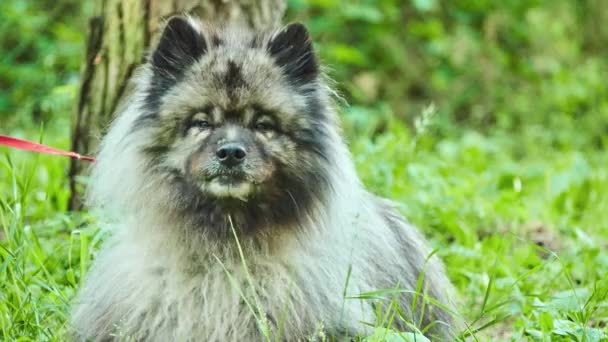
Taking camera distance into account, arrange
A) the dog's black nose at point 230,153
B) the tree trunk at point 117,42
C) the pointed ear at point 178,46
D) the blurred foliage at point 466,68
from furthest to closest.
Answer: the blurred foliage at point 466,68 → the tree trunk at point 117,42 → the pointed ear at point 178,46 → the dog's black nose at point 230,153

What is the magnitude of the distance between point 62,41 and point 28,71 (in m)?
1.01

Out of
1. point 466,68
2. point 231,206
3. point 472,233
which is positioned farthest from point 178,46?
point 466,68

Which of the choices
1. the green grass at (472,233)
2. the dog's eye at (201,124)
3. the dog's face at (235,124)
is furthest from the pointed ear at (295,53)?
the green grass at (472,233)

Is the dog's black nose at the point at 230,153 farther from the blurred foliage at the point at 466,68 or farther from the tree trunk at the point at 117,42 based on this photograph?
the blurred foliage at the point at 466,68

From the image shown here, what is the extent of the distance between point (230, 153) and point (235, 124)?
21 cm

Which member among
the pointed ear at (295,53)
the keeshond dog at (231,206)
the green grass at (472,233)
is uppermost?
the pointed ear at (295,53)

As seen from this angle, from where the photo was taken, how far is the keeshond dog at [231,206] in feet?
12.4

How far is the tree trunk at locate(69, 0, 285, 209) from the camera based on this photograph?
5355 millimetres

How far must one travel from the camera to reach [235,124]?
3812 mm

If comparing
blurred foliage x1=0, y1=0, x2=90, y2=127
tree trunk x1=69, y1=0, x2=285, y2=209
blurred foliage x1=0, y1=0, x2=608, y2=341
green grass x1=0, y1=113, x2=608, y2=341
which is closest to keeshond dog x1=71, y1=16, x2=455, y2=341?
green grass x1=0, y1=113, x2=608, y2=341

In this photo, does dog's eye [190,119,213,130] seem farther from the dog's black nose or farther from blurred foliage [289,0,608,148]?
blurred foliage [289,0,608,148]

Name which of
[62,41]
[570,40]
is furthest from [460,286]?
[570,40]

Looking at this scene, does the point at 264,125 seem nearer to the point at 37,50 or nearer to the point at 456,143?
the point at 456,143

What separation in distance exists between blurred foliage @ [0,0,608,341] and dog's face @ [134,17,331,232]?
0.69 m
